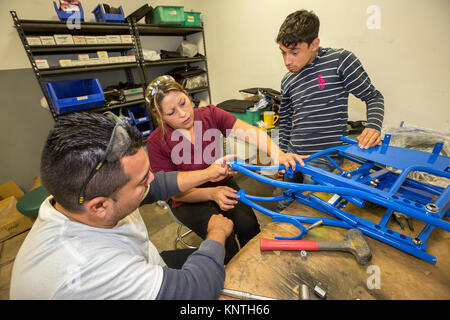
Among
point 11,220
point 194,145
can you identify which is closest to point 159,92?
point 194,145

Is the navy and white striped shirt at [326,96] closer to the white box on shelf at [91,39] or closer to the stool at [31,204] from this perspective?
the white box on shelf at [91,39]

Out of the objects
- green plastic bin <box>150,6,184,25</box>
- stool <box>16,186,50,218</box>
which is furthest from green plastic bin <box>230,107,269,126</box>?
stool <box>16,186,50,218</box>

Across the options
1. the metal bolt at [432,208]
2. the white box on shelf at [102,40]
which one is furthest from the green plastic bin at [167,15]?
the metal bolt at [432,208]

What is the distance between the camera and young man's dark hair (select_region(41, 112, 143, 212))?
0.50 metres

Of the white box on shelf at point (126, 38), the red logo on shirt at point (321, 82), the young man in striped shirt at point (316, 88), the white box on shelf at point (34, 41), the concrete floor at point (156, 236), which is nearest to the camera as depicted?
the young man in striped shirt at point (316, 88)

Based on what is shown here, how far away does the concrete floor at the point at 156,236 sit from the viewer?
5.89 ft

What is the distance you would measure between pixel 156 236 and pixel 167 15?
2.79 m

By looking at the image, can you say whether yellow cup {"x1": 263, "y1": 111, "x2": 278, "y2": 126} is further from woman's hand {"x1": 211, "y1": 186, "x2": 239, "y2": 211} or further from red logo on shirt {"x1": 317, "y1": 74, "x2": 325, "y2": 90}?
woman's hand {"x1": 211, "y1": 186, "x2": 239, "y2": 211}

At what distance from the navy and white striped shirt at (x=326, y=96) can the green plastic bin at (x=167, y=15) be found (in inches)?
80.5

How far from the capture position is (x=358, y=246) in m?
0.65

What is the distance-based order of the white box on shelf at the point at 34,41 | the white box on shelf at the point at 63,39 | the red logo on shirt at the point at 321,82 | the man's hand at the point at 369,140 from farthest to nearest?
the white box on shelf at the point at 63,39
the white box on shelf at the point at 34,41
the red logo on shirt at the point at 321,82
the man's hand at the point at 369,140

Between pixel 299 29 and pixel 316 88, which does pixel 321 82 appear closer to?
pixel 316 88

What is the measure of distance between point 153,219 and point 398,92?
275 cm

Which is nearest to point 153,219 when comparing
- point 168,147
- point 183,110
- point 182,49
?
point 168,147
